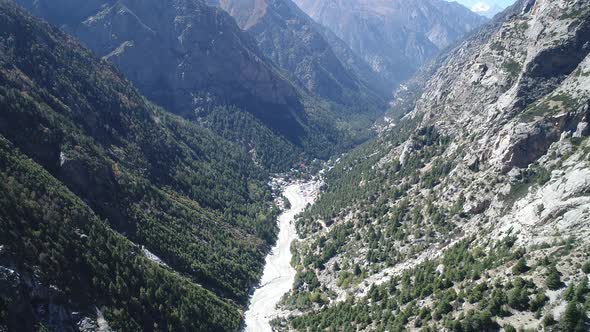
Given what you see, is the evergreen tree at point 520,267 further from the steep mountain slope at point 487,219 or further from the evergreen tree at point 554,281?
the evergreen tree at point 554,281

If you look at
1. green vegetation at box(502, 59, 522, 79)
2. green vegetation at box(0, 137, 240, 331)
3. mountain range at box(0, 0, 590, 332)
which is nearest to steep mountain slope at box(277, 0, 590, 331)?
mountain range at box(0, 0, 590, 332)

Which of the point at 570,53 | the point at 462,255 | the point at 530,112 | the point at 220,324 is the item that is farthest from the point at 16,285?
the point at 570,53

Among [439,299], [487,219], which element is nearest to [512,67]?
[487,219]

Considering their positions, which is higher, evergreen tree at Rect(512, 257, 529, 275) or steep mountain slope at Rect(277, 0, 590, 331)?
steep mountain slope at Rect(277, 0, 590, 331)

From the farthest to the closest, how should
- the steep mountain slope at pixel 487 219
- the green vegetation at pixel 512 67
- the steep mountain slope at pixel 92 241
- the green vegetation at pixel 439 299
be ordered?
the green vegetation at pixel 512 67, the steep mountain slope at pixel 92 241, the steep mountain slope at pixel 487 219, the green vegetation at pixel 439 299

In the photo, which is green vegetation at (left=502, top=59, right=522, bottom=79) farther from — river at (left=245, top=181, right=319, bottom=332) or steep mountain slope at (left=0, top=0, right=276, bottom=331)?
steep mountain slope at (left=0, top=0, right=276, bottom=331)

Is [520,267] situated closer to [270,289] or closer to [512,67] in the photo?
[270,289]

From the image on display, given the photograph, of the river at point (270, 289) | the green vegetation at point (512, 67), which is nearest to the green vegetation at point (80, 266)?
the river at point (270, 289)

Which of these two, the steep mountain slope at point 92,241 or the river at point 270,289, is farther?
the river at point 270,289
